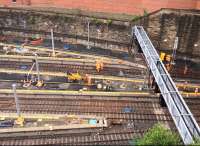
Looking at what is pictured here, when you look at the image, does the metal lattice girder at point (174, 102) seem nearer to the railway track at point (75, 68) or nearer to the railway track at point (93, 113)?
the railway track at point (93, 113)

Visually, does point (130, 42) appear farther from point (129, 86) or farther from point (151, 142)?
point (151, 142)

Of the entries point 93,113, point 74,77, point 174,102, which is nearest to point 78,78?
point 74,77

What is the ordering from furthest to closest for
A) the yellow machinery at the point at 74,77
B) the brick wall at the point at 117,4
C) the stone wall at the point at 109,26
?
the brick wall at the point at 117,4
the stone wall at the point at 109,26
the yellow machinery at the point at 74,77

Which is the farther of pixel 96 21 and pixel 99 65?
pixel 96 21

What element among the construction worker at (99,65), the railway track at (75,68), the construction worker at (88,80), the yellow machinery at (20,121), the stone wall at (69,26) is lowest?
the yellow machinery at (20,121)

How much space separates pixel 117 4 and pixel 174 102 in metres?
15.5

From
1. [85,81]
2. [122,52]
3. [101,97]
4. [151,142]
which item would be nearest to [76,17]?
[122,52]

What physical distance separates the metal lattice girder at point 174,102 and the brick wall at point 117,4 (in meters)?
5.36

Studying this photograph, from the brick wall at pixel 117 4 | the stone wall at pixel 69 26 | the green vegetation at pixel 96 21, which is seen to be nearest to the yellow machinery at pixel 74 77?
the stone wall at pixel 69 26

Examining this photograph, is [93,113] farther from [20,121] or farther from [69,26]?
[69,26]

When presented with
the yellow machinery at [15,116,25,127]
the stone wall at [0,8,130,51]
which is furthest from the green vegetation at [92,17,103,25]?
the yellow machinery at [15,116,25,127]

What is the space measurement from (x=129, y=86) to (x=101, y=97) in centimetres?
298

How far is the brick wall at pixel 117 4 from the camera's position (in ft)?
99.4

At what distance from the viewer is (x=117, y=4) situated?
106 ft
